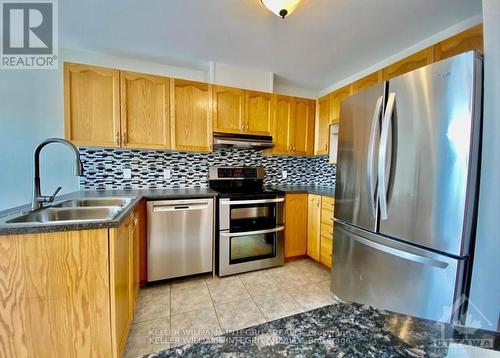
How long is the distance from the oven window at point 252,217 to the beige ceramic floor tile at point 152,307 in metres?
0.91

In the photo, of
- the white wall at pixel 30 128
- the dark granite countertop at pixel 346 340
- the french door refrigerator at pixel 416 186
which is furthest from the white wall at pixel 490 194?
the white wall at pixel 30 128

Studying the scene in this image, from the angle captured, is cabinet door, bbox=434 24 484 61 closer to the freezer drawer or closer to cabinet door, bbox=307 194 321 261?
the freezer drawer

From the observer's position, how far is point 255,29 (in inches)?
73.8

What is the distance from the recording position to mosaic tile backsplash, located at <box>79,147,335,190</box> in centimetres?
242

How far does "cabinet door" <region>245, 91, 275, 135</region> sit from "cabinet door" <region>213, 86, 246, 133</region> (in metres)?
0.08

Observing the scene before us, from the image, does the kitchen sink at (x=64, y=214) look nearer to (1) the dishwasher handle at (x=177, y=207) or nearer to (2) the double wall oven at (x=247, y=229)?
(1) the dishwasher handle at (x=177, y=207)

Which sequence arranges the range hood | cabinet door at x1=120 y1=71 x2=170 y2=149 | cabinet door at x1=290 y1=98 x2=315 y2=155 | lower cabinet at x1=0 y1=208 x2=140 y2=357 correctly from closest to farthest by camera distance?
lower cabinet at x1=0 y1=208 x2=140 y2=357 < cabinet door at x1=120 y1=71 x2=170 y2=149 < the range hood < cabinet door at x1=290 y1=98 x2=315 y2=155

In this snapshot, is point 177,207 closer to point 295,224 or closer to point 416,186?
point 295,224

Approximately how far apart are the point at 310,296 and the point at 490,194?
5.13 feet

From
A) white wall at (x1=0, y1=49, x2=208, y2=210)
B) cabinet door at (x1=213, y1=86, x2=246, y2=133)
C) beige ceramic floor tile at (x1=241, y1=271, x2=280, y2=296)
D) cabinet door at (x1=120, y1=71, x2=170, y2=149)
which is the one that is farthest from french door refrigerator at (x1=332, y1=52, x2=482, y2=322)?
white wall at (x1=0, y1=49, x2=208, y2=210)

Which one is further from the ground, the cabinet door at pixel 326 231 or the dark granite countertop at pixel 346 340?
the dark granite countertop at pixel 346 340

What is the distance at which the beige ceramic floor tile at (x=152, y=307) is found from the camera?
1725mm

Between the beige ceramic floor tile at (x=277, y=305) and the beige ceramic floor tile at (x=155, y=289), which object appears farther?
the beige ceramic floor tile at (x=155, y=289)

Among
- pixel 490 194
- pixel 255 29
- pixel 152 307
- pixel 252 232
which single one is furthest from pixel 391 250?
pixel 255 29
